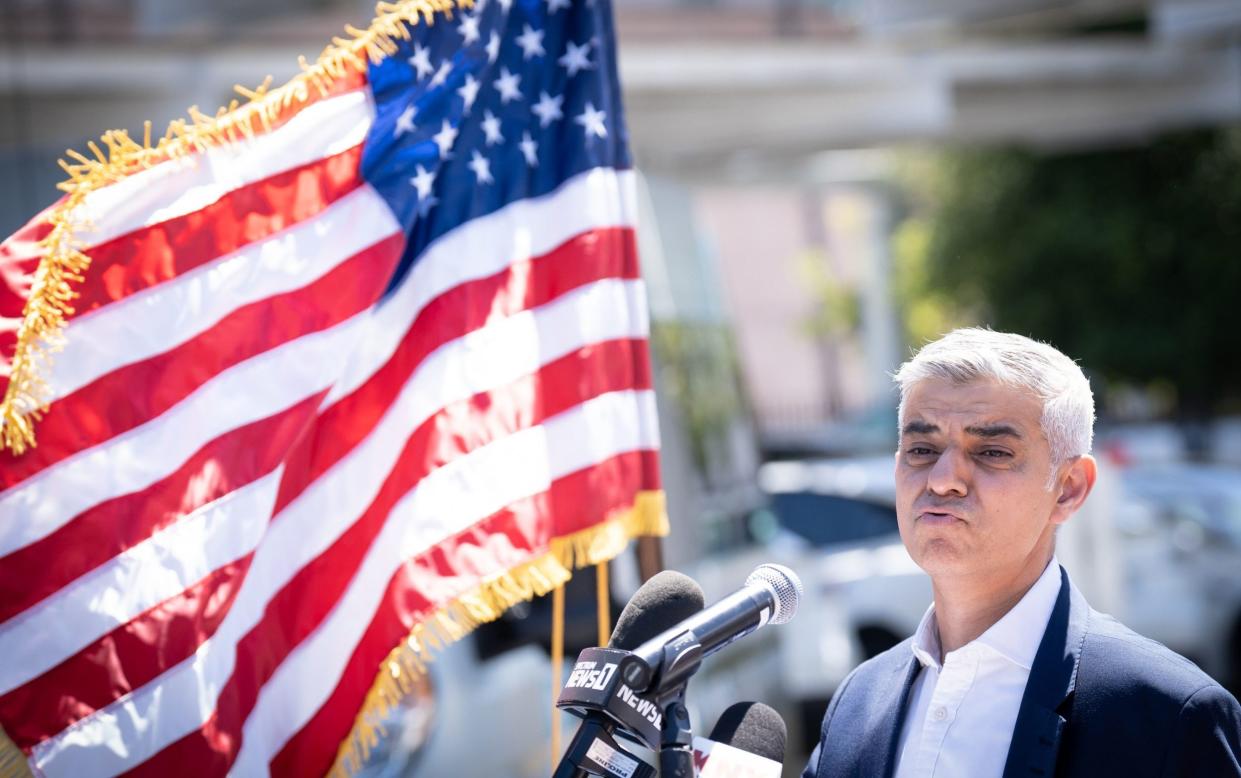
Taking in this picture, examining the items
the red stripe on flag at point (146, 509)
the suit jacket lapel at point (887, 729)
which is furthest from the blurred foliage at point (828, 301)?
the suit jacket lapel at point (887, 729)

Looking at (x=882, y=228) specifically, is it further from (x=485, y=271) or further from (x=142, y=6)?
(x=485, y=271)

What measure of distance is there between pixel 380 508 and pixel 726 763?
1328mm

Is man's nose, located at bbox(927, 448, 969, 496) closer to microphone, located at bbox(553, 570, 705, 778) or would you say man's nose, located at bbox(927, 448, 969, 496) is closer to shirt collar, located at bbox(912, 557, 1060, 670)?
shirt collar, located at bbox(912, 557, 1060, 670)

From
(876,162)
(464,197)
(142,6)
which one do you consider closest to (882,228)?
(876,162)

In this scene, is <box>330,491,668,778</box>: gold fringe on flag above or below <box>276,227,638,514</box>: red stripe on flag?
below

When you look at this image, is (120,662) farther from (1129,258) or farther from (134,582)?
(1129,258)

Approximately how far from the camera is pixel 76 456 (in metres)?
3.29

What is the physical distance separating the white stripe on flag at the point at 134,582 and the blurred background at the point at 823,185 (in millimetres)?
805

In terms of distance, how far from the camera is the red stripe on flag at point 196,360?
3.28 meters

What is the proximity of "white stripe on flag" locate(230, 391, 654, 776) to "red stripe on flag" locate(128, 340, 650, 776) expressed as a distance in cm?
2

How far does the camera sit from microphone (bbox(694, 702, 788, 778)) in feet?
8.27

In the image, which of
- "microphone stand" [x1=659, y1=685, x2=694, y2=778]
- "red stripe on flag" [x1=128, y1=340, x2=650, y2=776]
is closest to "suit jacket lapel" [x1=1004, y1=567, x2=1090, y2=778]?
"microphone stand" [x1=659, y1=685, x2=694, y2=778]

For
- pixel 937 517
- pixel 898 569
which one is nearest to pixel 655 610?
pixel 937 517

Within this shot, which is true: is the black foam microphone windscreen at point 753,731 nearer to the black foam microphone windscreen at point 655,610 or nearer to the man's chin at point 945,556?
the black foam microphone windscreen at point 655,610
